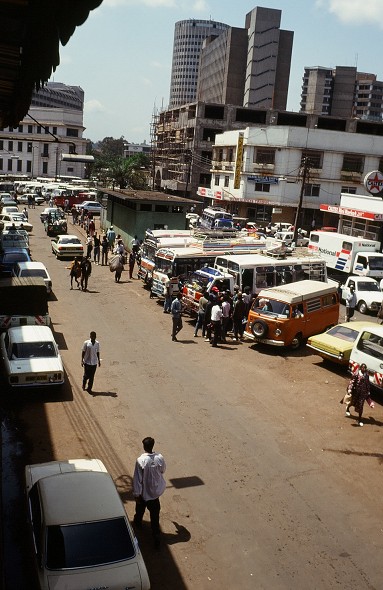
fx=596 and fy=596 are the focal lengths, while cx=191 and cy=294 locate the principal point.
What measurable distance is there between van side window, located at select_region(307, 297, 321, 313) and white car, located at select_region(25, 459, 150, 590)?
1426 cm

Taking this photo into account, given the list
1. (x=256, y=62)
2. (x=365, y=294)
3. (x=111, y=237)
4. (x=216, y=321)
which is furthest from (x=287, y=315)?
(x=256, y=62)

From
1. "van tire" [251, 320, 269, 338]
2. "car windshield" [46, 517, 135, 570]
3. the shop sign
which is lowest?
"van tire" [251, 320, 269, 338]

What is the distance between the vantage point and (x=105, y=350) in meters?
19.7

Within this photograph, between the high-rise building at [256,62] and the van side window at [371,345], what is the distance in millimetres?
97319

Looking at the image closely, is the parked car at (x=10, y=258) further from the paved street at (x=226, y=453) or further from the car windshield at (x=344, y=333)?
the car windshield at (x=344, y=333)

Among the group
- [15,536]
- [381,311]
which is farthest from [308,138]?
[15,536]

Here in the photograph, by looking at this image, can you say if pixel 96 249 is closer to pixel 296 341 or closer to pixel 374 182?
pixel 296 341

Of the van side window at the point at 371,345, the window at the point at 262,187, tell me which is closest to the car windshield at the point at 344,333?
the van side window at the point at 371,345

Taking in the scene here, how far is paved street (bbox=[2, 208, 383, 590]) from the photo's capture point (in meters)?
9.13

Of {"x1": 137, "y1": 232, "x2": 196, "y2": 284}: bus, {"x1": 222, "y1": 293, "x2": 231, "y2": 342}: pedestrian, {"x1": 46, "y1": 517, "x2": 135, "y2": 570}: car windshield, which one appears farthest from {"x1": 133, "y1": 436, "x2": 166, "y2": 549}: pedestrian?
{"x1": 137, "y1": 232, "x2": 196, "y2": 284}: bus

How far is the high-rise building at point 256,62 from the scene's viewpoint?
363 ft

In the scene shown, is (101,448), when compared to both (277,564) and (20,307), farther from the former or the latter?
(20,307)

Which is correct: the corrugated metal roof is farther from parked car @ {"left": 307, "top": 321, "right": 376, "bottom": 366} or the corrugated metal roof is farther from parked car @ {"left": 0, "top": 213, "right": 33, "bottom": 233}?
parked car @ {"left": 0, "top": 213, "right": 33, "bottom": 233}

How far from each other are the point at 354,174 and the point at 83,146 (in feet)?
199
